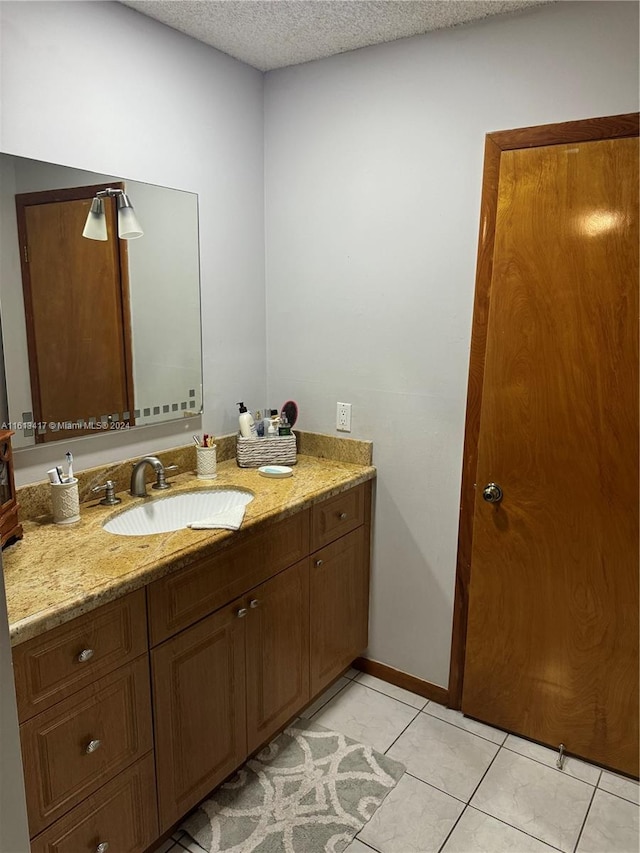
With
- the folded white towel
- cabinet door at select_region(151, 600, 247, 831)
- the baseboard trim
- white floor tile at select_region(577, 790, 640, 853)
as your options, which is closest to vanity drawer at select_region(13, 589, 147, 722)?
cabinet door at select_region(151, 600, 247, 831)

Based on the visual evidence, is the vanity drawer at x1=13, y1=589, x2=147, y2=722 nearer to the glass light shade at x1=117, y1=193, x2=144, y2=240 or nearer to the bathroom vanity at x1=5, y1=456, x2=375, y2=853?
Result: the bathroom vanity at x1=5, y1=456, x2=375, y2=853

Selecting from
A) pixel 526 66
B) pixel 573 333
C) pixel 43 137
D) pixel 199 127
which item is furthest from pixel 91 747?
pixel 526 66

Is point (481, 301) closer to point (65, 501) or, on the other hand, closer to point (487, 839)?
point (65, 501)

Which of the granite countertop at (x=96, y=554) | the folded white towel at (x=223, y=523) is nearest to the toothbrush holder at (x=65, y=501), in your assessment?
the granite countertop at (x=96, y=554)

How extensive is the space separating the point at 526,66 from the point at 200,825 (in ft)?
8.42

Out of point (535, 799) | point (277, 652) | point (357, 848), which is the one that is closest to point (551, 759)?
point (535, 799)

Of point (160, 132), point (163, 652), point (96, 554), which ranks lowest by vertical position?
point (163, 652)

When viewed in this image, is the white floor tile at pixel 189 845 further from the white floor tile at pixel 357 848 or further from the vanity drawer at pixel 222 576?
the vanity drawer at pixel 222 576

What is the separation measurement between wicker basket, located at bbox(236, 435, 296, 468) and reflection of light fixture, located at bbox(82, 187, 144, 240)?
0.87 metres

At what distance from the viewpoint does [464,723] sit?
2.30 meters

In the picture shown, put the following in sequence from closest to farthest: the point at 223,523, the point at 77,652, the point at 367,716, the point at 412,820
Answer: the point at 77,652
the point at 223,523
the point at 412,820
the point at 367,716

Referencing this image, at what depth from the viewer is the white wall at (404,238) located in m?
1.90

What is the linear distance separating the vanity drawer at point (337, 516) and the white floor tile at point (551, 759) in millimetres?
977

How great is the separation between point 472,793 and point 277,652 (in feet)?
2.56
